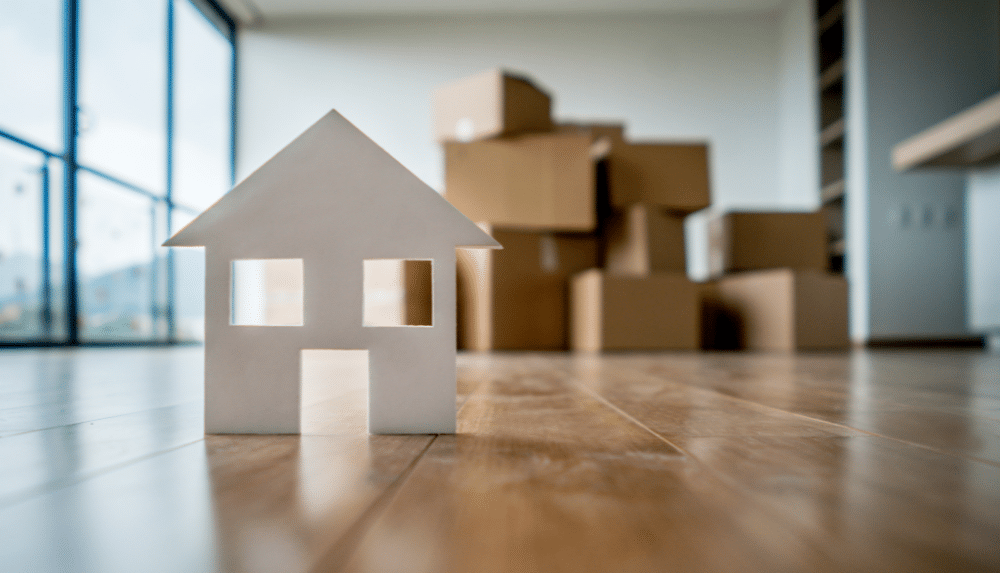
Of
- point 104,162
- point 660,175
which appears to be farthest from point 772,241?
point 104,162

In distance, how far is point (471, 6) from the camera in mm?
4555

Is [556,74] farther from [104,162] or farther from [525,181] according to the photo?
[104,162]

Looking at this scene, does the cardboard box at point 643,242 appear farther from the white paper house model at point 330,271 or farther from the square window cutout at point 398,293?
the white paper house model at point 330,271

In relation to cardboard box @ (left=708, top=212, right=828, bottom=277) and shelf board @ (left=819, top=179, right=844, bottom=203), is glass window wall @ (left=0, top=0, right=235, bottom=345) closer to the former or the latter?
cardboard box @ (left=708, top=212, right=828, bottom=277)

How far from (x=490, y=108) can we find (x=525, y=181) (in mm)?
354

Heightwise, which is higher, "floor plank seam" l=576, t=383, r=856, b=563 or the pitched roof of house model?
the pitched roof of house model

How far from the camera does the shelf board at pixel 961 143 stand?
191 centimetres

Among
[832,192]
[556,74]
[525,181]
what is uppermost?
[556,74]

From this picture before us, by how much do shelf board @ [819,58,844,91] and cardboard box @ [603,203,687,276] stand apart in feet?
6.26

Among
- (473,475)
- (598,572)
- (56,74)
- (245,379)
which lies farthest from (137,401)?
(56,74)

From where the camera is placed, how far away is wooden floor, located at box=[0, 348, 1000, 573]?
0.69 ft

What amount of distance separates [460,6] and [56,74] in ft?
9.18

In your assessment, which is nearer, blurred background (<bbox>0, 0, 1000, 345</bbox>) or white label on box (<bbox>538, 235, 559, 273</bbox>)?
white label on box (<bbox>538, 235, 559, 273</bbox>)

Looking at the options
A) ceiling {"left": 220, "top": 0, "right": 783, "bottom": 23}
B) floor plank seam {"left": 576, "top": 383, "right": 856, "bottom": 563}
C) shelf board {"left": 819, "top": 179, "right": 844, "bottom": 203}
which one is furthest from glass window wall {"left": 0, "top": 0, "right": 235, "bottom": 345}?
shelf board {"left": 819, "top": 179, "right": 844, "bottom": 203}
